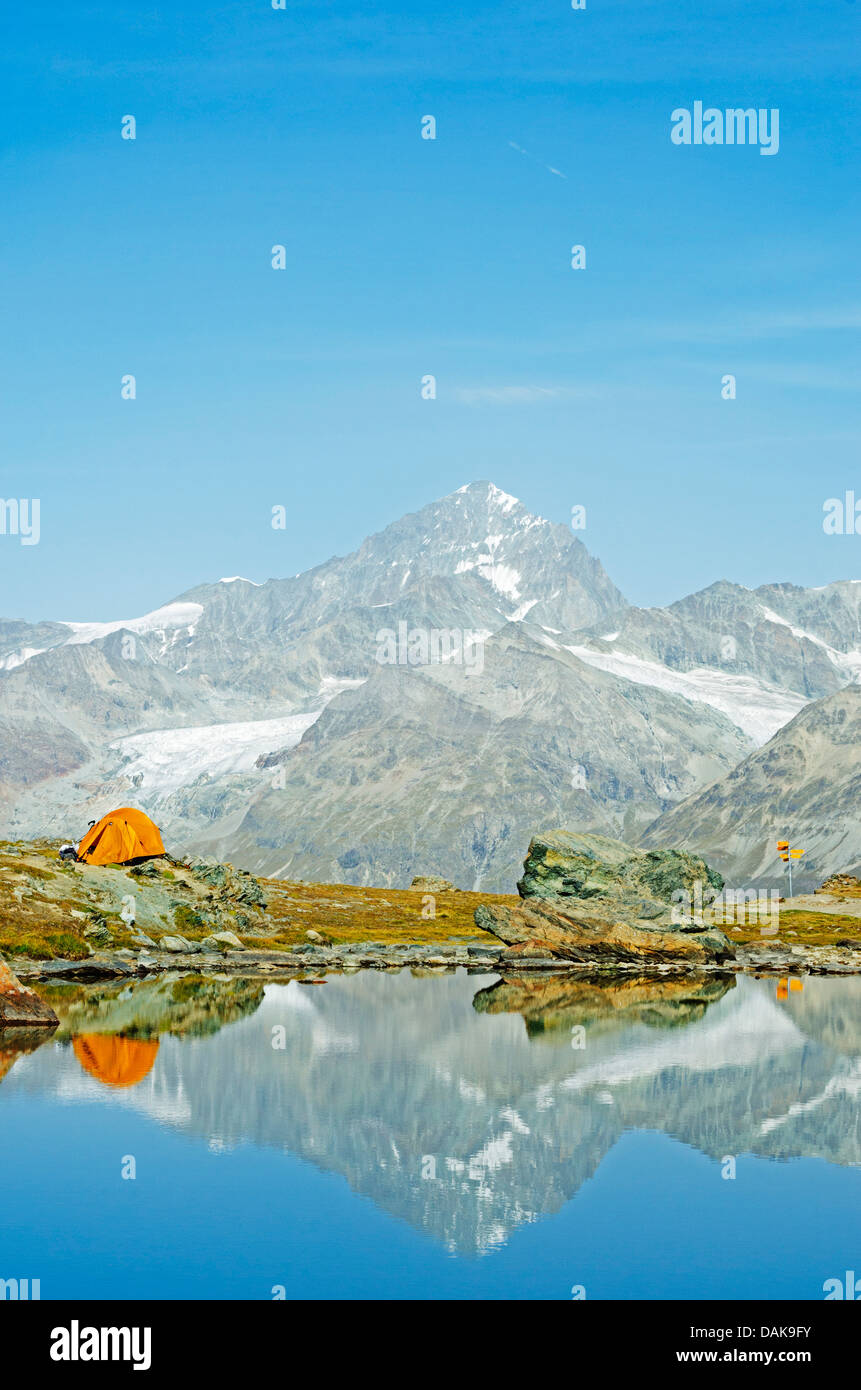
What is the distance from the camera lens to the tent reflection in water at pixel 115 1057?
205 ft

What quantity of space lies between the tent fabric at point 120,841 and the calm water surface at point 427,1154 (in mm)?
56248

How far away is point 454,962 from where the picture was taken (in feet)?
414

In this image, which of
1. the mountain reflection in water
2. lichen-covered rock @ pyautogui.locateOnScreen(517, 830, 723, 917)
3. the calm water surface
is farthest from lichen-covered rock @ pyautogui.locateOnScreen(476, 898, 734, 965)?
the calm water surface

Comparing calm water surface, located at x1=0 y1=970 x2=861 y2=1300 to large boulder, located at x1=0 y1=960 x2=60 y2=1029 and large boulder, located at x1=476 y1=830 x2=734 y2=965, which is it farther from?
large boulder, located at x1=476 y1=830 x2=734 y2=965

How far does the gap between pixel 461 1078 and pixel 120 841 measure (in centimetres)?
8328

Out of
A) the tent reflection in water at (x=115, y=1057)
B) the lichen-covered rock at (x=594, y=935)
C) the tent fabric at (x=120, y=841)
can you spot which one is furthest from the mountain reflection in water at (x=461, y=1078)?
the tent fabric at (x=120, y=841)

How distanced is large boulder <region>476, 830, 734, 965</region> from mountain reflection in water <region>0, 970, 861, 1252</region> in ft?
86.0

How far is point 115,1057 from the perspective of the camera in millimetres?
66375

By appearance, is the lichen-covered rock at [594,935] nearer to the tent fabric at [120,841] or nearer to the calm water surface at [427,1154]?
the tent fabric at [120,841]

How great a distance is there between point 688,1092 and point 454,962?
64102 mm

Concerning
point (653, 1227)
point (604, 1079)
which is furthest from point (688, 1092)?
point (653, 1227)

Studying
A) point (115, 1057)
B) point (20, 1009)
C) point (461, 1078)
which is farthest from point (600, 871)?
point (115, 1057)

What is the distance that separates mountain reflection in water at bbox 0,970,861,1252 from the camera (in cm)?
5050
